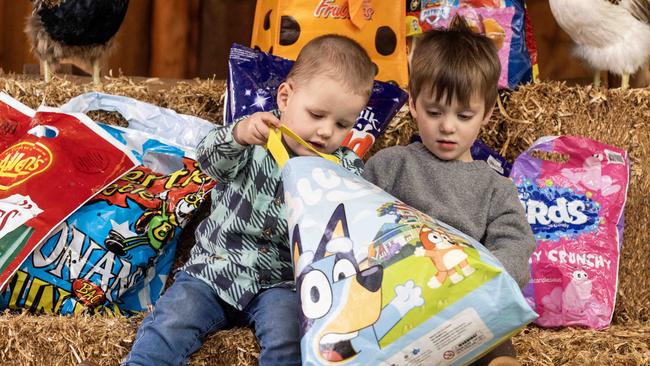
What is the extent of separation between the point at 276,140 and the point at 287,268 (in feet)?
0.95

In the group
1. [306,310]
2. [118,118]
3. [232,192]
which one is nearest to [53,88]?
[118,118]

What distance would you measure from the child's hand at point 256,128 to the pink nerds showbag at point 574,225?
76 centimetres

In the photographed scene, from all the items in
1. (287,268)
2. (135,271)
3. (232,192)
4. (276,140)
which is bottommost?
(135,271)

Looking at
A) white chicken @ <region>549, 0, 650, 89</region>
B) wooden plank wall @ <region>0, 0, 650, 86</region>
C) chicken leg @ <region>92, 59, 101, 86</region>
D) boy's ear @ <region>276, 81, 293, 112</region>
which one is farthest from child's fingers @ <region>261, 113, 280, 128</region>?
wooden plank wall @ <region>0, 0, 650, 86</region>

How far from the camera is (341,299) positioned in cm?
124

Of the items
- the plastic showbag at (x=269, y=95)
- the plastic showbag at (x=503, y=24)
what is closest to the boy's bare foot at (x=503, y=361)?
the plastic showbag at (x=269, y=95)

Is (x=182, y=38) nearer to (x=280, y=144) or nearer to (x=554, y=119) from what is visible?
(x=554, y=119)

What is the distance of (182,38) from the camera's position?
10.6 feet

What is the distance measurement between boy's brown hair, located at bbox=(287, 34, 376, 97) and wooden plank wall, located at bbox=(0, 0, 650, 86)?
1.75 meters

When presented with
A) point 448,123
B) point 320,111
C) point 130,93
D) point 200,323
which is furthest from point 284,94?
point 130,93

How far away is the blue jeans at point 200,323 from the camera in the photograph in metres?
1.44

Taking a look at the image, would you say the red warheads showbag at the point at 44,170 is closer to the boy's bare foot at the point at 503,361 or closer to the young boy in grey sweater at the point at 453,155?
the young boy in grey sweater at the point at 453,155

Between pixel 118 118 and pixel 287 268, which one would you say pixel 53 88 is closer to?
pixel 118 118

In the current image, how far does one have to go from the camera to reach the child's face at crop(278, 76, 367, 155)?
4.90ft
